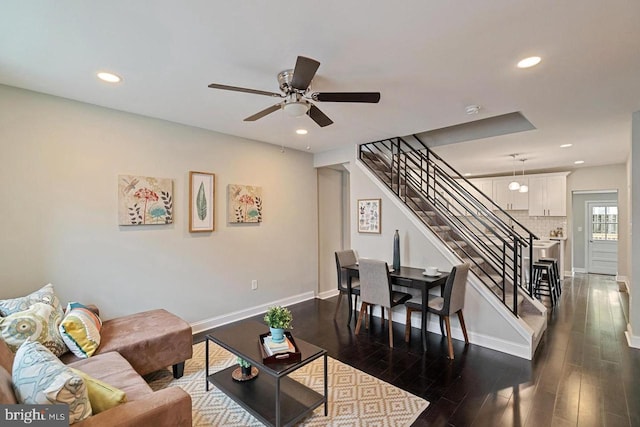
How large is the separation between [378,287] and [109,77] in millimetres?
3343

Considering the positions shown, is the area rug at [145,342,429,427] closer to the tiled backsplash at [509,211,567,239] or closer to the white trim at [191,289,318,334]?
the white trim at [191,289,318,334]

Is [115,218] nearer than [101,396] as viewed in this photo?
No

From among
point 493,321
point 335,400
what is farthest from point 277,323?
point 493,321

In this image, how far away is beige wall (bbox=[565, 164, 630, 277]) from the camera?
6086 millimetres

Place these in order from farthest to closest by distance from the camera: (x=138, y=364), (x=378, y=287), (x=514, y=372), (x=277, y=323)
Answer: (x=378, y=287) → (x=514, y=372) → (x=138, y=364) → (x=277, y=323)

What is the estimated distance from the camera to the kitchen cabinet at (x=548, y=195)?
22.9 feet

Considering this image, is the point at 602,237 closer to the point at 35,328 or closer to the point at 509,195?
the point at 509,195

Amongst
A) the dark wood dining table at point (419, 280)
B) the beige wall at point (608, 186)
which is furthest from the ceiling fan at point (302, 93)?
the beige wall at point (608, 186)

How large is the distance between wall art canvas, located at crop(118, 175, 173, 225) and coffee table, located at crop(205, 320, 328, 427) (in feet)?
5.62

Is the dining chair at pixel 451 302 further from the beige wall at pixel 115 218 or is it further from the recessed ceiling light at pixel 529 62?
the beige wall at pixel 115 218

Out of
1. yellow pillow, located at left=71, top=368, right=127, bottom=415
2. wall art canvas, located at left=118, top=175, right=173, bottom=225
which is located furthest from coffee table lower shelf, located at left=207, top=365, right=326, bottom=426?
wall art canvas, located at left=118, top=175, right=173, bottom=225

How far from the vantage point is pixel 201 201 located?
12.8ft

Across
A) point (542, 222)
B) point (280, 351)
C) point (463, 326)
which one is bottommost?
point (463, 326)

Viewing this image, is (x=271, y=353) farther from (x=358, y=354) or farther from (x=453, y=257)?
(x=453, y=257)
